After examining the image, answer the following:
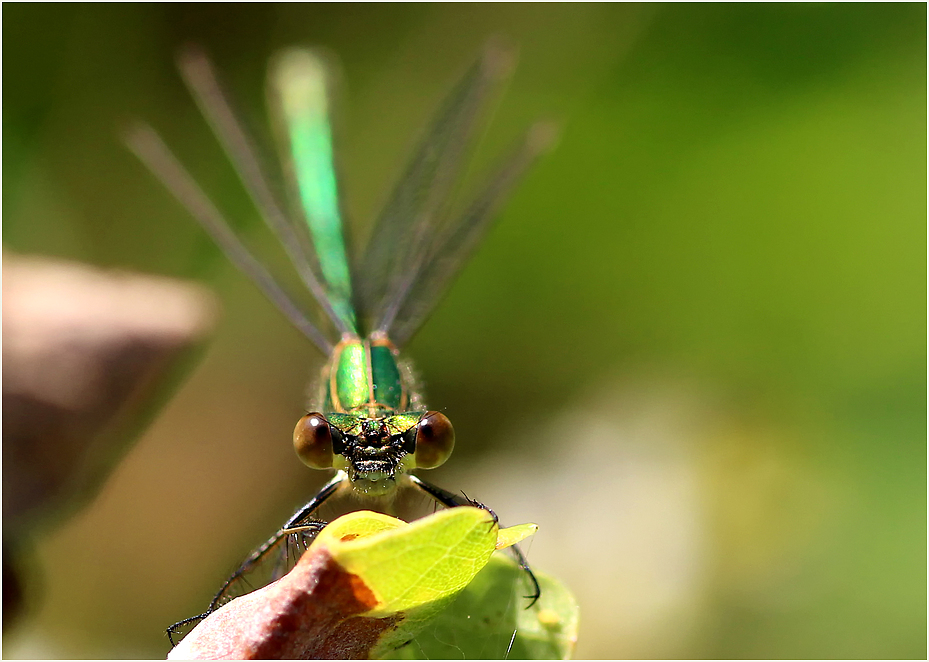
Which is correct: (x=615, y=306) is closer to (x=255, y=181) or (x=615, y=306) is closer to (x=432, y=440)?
(x=255, y=181)

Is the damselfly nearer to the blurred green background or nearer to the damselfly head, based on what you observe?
the damselfly head

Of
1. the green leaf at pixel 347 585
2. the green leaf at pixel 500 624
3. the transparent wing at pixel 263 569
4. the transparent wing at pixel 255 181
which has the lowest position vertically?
the transparent wing at pixel 263 569

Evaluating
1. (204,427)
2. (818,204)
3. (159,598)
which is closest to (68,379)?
(159,598)

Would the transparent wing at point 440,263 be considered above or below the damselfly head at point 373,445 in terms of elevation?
above

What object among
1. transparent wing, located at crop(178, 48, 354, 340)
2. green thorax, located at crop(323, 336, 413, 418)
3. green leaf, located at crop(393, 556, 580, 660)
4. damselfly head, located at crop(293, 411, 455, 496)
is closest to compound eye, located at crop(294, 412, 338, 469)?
damselfly head, located at crop(293, 411, 455, 496)

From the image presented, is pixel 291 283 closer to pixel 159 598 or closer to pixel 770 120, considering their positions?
pixel 159 598

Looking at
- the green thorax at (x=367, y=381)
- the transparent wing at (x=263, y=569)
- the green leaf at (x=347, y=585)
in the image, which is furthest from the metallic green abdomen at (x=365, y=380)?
the green leaf at (x=347, y=585)

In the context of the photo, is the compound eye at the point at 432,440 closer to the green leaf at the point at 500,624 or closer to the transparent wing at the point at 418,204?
the green leaf at the point at 500,624
